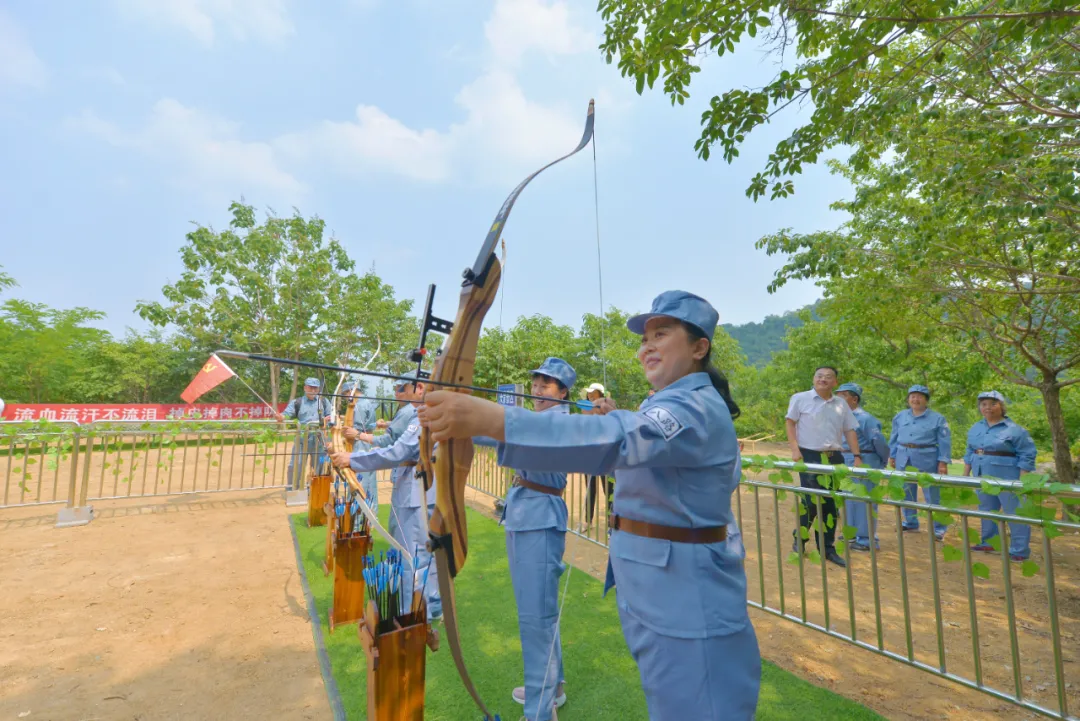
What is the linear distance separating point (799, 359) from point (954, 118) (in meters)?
10.2

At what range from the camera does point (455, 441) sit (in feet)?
5.15

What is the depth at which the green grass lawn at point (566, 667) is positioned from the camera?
8.83 feet

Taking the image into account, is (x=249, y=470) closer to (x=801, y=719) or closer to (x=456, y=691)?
(x=456, y=691)

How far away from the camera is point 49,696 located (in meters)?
2.89

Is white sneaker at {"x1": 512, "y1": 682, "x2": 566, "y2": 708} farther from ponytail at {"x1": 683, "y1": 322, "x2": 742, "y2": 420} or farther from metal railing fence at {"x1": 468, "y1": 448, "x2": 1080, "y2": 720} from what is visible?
ponytail at {"x1": 683, "y1": 322, "x2": 742, "y2": 420}

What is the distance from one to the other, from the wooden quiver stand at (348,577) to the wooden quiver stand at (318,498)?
9.27ft

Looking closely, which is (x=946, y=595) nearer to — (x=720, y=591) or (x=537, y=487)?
(x=537, y=487)

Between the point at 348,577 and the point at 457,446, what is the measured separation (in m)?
2.78

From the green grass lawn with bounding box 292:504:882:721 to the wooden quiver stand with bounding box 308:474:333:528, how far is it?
75.5 inches

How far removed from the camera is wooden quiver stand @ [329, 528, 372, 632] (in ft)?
12.0

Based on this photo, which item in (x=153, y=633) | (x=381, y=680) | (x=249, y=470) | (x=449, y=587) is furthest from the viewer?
(x=249, y=470)

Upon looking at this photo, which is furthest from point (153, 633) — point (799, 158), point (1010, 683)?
point (799, 158)

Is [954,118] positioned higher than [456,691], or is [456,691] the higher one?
[954,118]

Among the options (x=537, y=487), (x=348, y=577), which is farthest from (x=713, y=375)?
(x=348, y=577)
